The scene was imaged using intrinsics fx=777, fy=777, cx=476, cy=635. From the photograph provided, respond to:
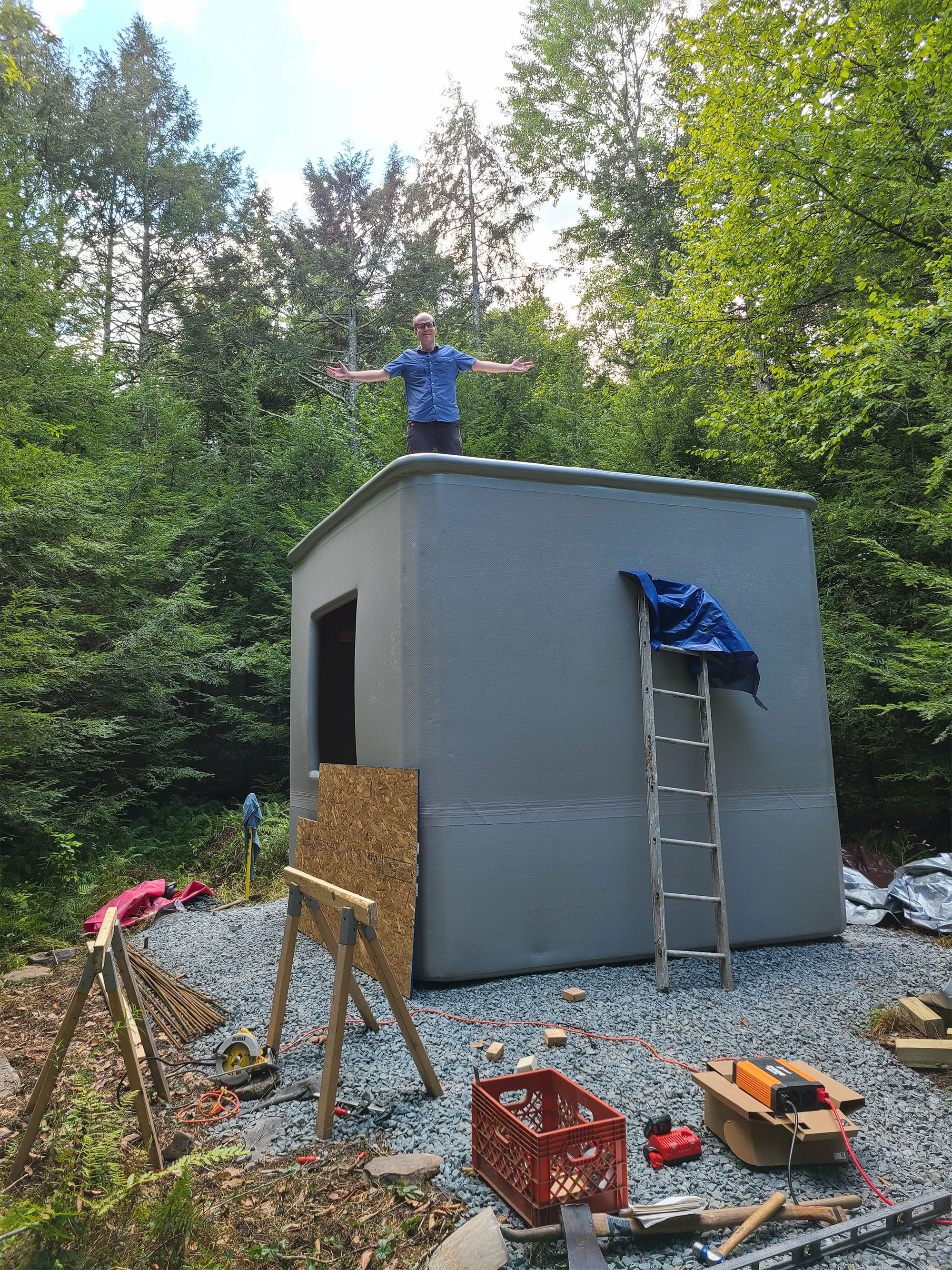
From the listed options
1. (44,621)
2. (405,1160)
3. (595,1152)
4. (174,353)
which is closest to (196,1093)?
(405,1160)

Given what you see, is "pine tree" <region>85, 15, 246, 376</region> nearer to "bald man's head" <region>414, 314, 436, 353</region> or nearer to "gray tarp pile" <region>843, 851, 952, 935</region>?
"bald man's head" <region>414, 314, 436, 353</region>

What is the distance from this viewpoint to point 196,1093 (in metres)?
3.36

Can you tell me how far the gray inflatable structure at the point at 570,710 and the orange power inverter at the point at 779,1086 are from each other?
196cm

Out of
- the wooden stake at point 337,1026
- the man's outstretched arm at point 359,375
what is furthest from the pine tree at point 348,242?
the wooden stake at point 337,1026

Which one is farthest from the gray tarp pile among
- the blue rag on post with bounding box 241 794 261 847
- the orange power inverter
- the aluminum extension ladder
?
the blue rag on post with bounding box 241 794 261 847

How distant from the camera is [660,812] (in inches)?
202

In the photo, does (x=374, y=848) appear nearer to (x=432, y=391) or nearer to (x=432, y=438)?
(x=432, y=438)

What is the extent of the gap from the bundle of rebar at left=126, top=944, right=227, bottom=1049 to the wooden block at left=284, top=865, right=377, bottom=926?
1094mm

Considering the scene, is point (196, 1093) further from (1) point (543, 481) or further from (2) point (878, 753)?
(2) point (878, 753)

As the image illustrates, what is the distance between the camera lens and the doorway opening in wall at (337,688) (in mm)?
7094

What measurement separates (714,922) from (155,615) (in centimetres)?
803

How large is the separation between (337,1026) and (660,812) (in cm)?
279

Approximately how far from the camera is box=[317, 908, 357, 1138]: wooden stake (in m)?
2.88

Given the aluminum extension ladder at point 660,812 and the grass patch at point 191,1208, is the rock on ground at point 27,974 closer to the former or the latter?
the grass patch at point 191,1208
